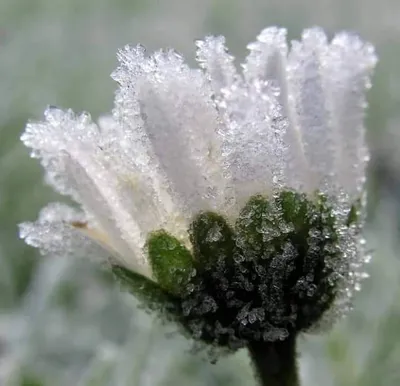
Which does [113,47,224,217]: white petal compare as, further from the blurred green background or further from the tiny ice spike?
the blurred green background

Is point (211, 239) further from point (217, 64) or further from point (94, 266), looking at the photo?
point (94, 266)

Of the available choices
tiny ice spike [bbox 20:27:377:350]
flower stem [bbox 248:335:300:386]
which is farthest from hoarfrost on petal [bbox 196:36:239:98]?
flower stem [bbox 248:335:300:386]

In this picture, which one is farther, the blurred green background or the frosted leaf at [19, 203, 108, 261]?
the blurred green background

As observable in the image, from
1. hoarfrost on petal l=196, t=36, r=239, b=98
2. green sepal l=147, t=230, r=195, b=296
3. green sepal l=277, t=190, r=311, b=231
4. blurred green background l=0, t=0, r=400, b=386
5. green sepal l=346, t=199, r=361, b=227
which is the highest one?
blurred green background l=0, t=0, r=400, b=386

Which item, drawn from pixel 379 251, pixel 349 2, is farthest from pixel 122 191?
pixel 349 2

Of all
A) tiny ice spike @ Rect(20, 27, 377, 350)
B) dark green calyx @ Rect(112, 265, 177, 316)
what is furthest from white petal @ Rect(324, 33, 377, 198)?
dark green calyx @ Rect(112, 265, 177, 316)

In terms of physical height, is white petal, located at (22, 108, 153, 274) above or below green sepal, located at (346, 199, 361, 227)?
below

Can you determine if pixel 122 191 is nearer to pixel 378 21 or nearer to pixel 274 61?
pixel 274 61

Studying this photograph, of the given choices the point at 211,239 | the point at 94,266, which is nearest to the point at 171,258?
the point at 211,239

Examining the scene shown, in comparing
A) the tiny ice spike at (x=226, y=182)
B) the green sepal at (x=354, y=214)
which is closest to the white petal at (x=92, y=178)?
the tiny ice spike at (x=226, y=182)
